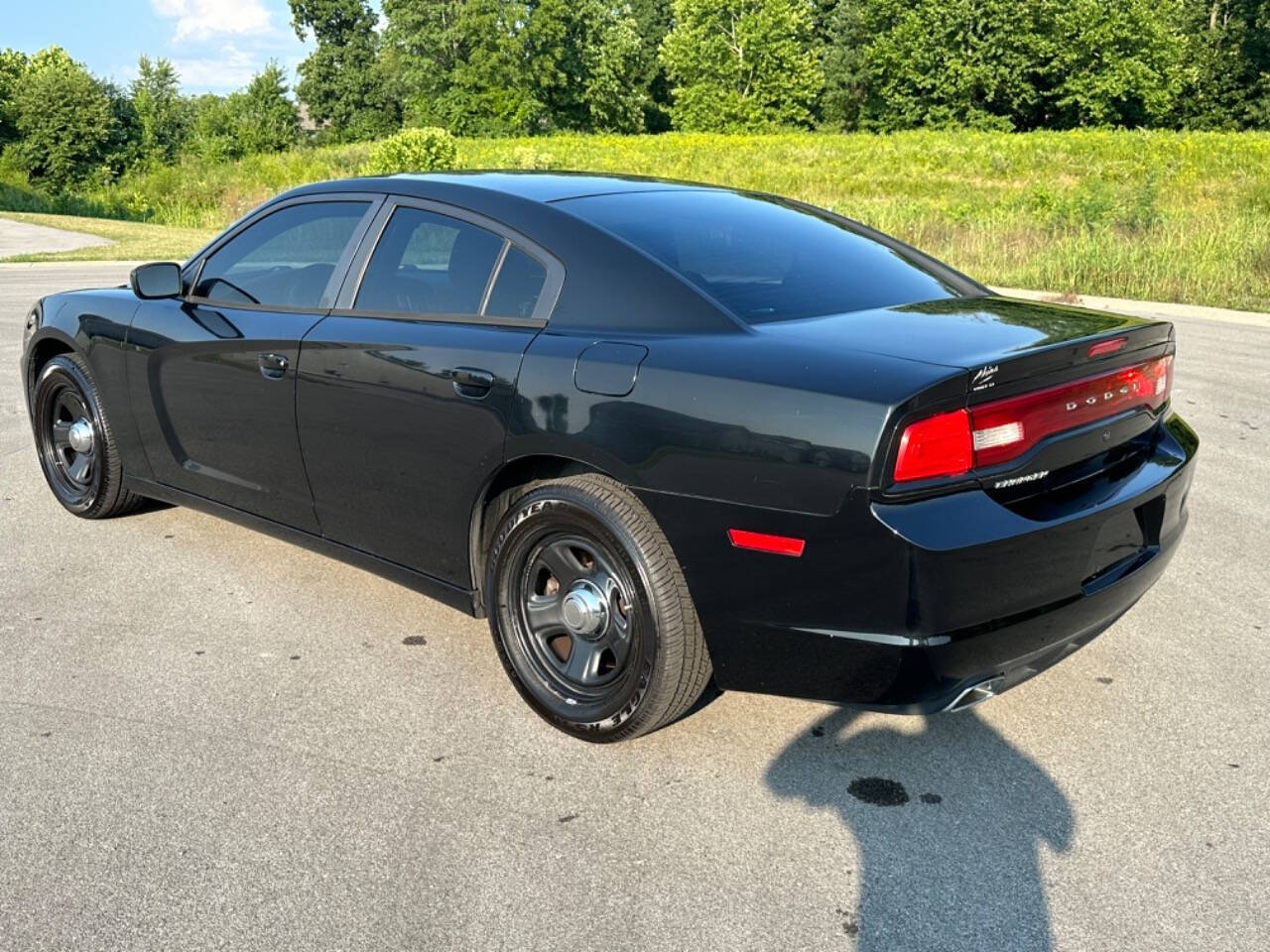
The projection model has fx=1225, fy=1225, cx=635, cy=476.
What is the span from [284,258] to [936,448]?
2.76m

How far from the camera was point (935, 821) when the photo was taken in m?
2.95

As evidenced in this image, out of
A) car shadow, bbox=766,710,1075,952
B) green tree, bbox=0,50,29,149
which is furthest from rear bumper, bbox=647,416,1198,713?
green tree, bbox=0,50,29,149

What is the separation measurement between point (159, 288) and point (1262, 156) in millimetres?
38955

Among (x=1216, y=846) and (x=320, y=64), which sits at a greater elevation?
(x=320, y=64)

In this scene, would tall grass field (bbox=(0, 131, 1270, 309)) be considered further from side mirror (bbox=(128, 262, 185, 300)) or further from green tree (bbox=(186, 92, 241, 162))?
side mirror (bbox=(128, 262, 185, 300))

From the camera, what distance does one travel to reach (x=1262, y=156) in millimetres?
36594

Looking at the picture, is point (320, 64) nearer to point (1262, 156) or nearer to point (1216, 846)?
point (1262, 156)

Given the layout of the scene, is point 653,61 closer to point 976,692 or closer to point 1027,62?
point 1027,62

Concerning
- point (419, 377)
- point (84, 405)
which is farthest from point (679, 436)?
point (84, 405)

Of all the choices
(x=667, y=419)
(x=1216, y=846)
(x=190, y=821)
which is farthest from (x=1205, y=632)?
(x=190, y=821)

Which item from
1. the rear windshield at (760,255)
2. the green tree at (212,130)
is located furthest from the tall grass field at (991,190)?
the rear windshield at (760,255)

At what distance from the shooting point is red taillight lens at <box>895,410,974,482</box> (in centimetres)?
274

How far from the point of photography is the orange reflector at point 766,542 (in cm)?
284

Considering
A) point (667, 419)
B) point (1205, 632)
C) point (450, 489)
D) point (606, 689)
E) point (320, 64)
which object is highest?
point (320, 64)
